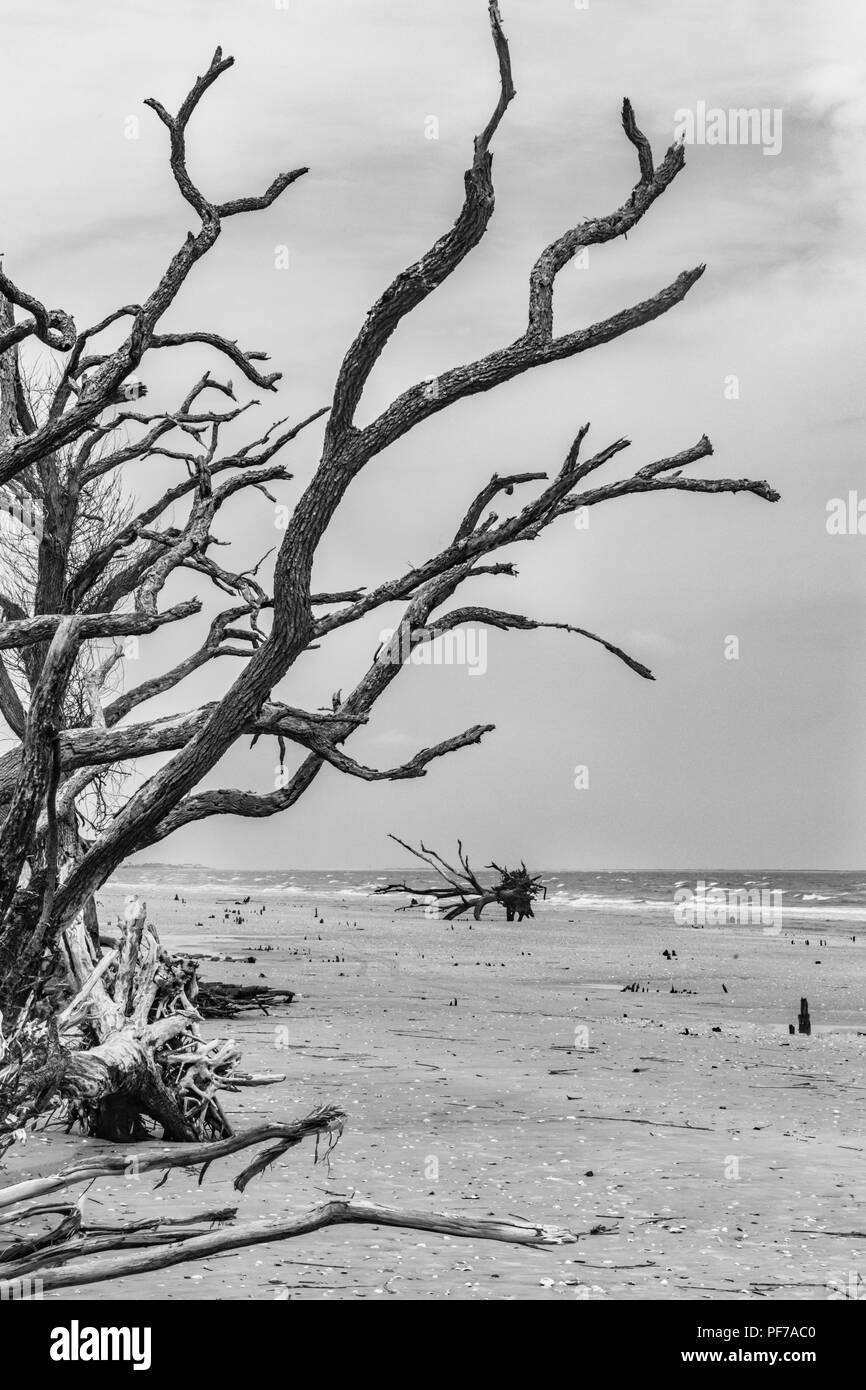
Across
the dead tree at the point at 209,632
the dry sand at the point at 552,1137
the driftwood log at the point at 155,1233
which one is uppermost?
the dead tree at the point at 209,632

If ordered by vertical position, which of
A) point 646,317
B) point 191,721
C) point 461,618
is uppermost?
point 646,317

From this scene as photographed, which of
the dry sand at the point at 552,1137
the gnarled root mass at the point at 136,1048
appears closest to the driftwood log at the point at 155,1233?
the dry sand at the point at 552,1137

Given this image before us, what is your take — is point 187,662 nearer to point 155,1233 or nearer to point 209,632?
point 209,632

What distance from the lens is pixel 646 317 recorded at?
19.8ft

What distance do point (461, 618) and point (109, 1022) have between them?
10.5 feet

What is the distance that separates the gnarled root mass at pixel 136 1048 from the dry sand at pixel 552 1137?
0.99 feet

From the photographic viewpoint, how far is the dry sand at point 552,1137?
5.33 meters

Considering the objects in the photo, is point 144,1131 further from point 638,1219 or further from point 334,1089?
point 638,1219

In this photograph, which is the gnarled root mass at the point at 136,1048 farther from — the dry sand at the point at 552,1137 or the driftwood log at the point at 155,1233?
the driftwood log at the point at 155,1233

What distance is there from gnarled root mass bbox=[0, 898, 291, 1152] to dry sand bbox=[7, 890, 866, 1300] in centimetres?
30

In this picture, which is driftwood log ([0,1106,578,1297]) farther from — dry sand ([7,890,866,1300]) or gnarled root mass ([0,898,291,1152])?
gnarled root mass ([0,898,291,1152])
